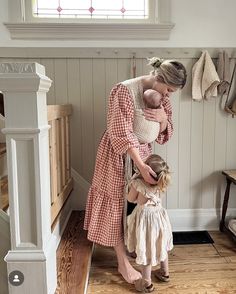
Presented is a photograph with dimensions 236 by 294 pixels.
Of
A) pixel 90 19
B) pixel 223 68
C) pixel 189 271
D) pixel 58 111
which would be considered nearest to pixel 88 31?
pixel 90 19

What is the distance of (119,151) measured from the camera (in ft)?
5.31

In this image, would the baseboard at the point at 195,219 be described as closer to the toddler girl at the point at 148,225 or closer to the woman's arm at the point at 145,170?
the toddler girl at the point at 148,225

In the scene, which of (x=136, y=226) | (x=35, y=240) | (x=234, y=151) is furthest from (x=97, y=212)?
(x=234, y=151)

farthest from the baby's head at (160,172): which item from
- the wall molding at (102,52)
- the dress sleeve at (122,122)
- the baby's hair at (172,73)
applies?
the wall molding at (102,52)

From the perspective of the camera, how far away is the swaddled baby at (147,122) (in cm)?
164

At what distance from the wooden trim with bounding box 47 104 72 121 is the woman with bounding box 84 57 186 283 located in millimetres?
301

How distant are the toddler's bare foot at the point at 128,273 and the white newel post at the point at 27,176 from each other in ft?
2.30

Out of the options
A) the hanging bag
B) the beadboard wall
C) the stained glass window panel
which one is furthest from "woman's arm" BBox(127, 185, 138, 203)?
the stained glass window panel

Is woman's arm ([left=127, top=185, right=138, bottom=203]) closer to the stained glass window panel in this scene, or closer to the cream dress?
the cream dress

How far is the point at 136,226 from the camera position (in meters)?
1.55

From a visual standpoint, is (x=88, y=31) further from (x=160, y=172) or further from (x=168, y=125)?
(x=160, y=172)

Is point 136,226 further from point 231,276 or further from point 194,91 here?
point 194,91

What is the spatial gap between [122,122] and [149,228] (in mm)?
568

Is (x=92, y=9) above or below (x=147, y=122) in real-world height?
above
